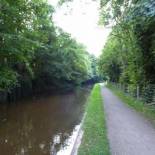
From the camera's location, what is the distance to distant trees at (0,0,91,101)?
15.8 meters

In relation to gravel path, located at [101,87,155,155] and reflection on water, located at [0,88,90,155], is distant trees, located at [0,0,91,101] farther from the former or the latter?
gravel path, located at [101,87,155,155]

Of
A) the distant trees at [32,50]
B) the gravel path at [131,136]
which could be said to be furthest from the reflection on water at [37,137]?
the distant trees at [32,50]

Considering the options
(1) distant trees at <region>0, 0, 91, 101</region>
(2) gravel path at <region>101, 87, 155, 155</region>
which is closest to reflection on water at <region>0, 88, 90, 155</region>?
(2) gravel path at <region>101, 87, 155, 155</region>

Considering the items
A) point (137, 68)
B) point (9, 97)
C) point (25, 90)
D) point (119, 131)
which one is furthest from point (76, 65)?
point (119, 131)

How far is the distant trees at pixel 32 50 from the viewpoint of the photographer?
15836 millimetres

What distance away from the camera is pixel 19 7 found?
17.3 metres

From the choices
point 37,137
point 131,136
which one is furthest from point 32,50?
point 131,136

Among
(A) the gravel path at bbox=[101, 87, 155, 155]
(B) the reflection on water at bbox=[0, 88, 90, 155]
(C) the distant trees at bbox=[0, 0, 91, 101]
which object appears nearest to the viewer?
(A) the gravel path at bbox=[101, 87, 155, 155]

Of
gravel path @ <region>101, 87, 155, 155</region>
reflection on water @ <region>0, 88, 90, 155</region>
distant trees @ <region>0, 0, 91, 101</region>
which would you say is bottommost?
reflection on water @ <region>0, 88, 90, 155</region>

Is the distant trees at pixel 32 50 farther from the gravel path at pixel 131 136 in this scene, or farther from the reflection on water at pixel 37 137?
the gravel path at pixel 131 136

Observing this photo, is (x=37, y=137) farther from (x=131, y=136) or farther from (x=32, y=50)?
(x=32, y=50)

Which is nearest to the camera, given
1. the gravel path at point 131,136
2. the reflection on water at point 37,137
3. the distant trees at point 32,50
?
the gravel path at point 131,136

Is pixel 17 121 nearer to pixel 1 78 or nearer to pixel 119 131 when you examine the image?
pixel 1 78

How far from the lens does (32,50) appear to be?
69.4 feet
